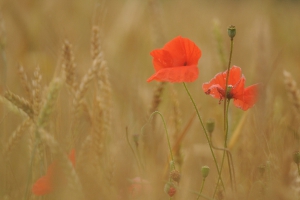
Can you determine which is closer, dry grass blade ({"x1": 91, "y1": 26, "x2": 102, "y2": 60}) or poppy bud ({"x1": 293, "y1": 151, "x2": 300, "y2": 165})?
poppy bud ({"x1": 293, "y1": 151, "x2": 300, "y2": 165})

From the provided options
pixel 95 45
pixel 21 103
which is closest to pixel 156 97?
pixel 95 45

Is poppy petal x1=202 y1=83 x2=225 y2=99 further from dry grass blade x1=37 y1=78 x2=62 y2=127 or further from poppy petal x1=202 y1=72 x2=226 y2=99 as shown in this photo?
dry grass blade x1=37 y1=78 x2=62 y2=127

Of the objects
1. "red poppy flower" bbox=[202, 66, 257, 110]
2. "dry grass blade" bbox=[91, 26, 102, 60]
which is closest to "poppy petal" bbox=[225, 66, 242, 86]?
"red poppy flower" bbox=[202, 66, 257, 110]

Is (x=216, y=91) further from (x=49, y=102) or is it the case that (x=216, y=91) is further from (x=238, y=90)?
(x=49, y=102)

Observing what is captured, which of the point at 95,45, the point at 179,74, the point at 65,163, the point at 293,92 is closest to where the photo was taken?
the point at 65,163

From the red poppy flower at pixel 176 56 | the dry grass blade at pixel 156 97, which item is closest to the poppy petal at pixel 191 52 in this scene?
the red poppy flower at pixel 176 56

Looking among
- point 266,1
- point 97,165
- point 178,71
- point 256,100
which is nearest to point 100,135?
point 97,165

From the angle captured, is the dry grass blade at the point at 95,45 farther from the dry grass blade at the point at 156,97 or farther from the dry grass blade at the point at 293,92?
the dry grass blade at the point at 293,92
